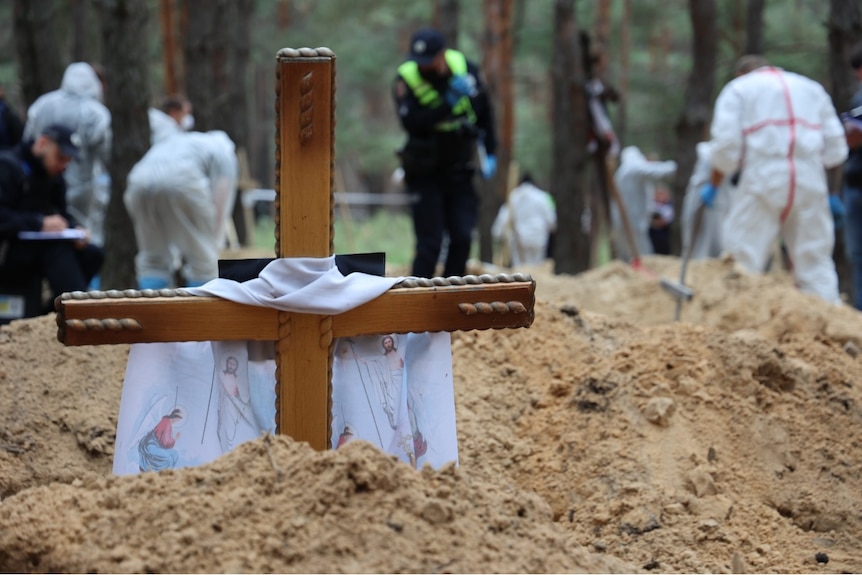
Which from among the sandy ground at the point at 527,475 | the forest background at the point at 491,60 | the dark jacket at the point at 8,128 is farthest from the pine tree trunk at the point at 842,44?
the dark jacket at the point at 8,128

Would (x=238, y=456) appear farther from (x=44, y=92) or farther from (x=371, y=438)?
(x=44, y=92)

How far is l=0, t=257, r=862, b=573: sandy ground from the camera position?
2451 millimetres

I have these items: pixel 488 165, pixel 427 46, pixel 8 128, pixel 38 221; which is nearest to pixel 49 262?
pixel 38 221

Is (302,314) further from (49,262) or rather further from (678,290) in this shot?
(678,290)

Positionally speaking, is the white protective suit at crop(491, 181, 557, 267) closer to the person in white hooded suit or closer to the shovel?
the person in white hooded suit

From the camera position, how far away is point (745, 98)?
8.30 meters

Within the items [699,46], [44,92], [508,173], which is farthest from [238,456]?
[508,173]

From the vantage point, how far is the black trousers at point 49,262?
6.84 metres

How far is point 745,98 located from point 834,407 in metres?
4.49

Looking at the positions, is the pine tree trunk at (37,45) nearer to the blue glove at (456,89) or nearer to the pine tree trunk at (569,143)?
the pine tree trunk at (569,143)

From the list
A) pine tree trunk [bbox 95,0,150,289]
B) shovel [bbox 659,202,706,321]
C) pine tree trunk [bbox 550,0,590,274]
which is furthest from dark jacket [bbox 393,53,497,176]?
pine tree trunk [bbox 550,0,590,274]

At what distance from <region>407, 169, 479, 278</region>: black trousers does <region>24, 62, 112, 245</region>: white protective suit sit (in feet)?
11.9

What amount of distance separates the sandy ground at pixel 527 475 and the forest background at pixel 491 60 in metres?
4.69

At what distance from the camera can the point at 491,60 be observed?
18.8 m
